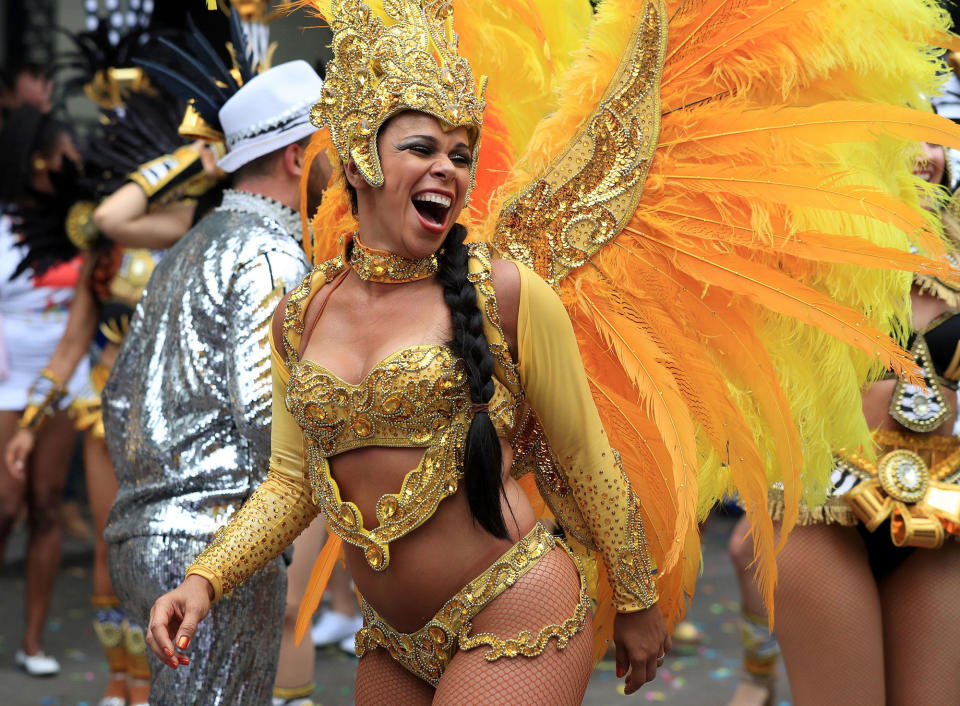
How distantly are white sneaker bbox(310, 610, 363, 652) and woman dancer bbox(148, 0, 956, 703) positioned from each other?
12.0 ft

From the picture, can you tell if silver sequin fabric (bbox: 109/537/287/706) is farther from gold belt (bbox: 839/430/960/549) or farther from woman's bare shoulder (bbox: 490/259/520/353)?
gold belt (bbox: 839/430/960/549)

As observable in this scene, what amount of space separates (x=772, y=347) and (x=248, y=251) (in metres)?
1.37

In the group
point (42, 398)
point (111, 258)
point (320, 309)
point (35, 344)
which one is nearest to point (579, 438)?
point (320, 309)

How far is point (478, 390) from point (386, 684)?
0.67 metres

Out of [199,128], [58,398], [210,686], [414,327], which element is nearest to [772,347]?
[414,327]

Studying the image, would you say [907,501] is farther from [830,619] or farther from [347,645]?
[347,645]

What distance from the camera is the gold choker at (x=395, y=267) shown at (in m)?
2.31

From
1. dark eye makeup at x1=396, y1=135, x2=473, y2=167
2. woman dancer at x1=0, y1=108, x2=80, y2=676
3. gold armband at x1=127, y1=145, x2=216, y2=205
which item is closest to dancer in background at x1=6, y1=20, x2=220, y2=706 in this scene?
gold armband at x1=127, y1=145, x2=216, y2=205

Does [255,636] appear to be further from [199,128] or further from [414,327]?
[199,128]

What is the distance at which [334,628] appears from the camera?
19.9ft

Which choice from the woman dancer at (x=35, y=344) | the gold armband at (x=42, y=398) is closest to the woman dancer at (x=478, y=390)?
the gold armband at (x=42, y=398)

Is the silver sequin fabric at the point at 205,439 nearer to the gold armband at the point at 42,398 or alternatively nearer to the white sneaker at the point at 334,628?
the gold armband at the point at 42,398

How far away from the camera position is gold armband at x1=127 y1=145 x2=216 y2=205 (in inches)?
194

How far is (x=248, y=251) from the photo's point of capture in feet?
10.2
